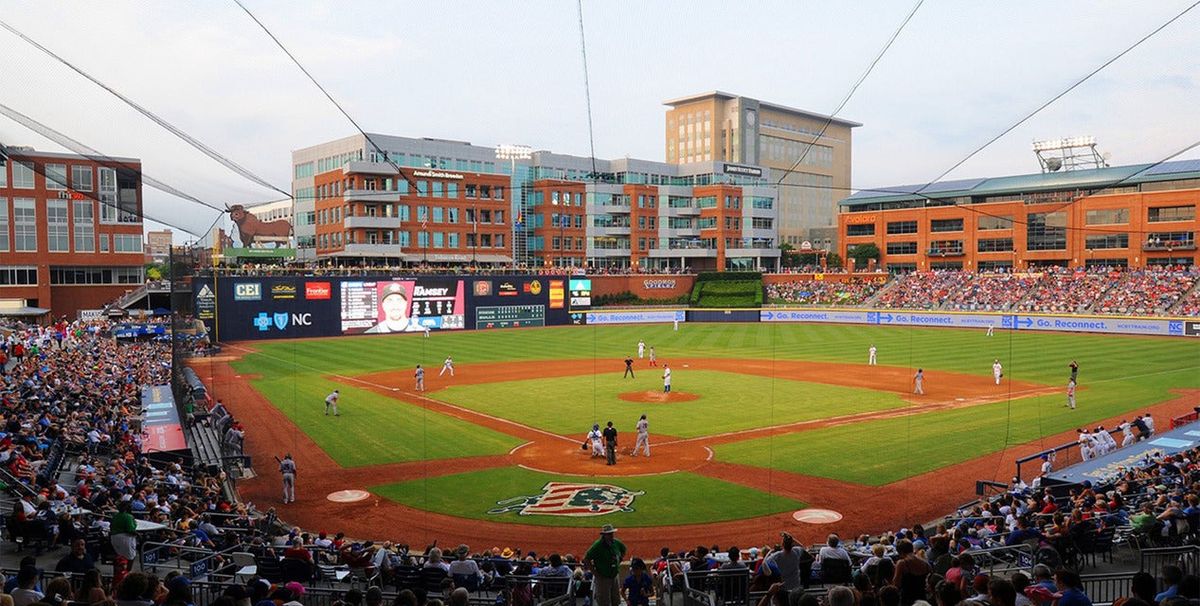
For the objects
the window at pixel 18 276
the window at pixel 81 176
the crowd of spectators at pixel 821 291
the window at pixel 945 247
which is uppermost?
the window at pixel 945 247

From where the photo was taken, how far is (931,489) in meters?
21.0

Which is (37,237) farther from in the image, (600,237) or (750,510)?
(750,510)

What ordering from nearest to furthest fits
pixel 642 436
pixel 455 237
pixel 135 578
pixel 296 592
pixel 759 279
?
pixel 135 578 < pixel 296 592 < pixel 642 436 < pixel 455 237 < pixel 759 279

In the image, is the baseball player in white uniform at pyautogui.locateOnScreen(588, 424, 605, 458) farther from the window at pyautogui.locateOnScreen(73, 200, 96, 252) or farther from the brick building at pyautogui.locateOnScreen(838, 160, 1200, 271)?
the window at pyautogui.locateOnScreen(73, 200, 96, 252)

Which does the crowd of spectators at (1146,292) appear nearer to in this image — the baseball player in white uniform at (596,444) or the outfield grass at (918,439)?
the outfield grass at (918,439)

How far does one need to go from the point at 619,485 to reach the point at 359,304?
4520 centimetres

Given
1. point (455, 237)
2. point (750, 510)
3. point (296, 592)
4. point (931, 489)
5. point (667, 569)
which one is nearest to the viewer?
point (296, 592)

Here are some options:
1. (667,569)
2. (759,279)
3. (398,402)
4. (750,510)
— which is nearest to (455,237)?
(759,279)

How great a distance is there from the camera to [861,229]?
95125 millimetres

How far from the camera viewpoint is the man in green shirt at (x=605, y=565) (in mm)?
11211

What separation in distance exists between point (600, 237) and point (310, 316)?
139ft

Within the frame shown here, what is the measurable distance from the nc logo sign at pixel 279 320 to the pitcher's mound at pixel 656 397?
33.6 m

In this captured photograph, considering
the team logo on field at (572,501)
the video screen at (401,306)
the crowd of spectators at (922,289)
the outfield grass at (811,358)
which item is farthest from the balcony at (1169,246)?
the team logo on field at (572,501)

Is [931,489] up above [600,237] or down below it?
below
